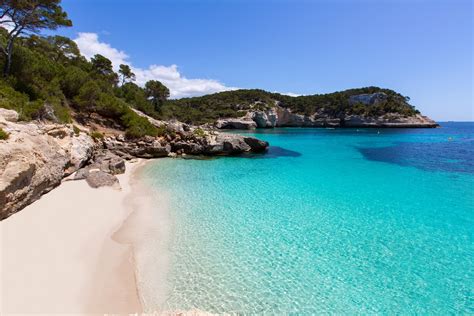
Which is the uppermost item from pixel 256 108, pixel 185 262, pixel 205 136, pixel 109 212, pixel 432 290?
pixel 256 108

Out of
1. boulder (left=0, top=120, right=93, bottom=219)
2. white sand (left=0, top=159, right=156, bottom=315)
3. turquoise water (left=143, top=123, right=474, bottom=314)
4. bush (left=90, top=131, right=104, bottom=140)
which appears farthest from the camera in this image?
bush (left=90, top=131, right=104, bottom=140)

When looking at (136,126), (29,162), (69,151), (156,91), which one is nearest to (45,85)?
(136,126)

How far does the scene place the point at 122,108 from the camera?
2667cm

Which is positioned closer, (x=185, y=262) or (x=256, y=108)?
(x=185, y=262)

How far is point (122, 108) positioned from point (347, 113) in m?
92.9

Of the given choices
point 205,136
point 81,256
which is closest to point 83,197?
point 81,256

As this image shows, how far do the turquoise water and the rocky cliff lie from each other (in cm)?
408

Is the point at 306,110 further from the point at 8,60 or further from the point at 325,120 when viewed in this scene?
the point at 8,60

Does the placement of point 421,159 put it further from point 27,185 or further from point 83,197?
point 27,185

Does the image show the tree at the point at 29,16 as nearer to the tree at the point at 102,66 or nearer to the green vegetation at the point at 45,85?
the green vegetation at the point at 45,85

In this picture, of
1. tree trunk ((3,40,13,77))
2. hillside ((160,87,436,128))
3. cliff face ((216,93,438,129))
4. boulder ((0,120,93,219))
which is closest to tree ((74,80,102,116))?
tree trunk ((3,40,13,77))

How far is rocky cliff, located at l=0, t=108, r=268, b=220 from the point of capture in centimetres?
869

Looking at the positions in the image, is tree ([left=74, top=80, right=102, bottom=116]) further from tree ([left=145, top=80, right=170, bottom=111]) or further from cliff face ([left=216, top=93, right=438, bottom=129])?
cliff face ([left=216, top=93, right=438, bottom=129])

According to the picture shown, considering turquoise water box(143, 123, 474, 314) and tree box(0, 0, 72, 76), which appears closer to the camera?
turquoise water box(143, 123, 474, 314)
